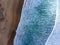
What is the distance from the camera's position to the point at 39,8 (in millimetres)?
516

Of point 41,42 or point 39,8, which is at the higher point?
point 39,8

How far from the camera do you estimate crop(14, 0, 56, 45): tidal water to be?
50 centimetres

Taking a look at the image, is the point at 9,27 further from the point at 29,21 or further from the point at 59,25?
the point at 59,25

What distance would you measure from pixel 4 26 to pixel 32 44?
185mm

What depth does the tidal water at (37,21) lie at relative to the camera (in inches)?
19.7

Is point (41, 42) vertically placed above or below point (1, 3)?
below

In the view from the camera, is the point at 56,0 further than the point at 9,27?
No

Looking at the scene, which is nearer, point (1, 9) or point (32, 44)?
point (32, 44)

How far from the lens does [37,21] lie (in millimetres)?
519

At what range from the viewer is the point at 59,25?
1.56 feet

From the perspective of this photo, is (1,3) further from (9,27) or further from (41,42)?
(41,42)

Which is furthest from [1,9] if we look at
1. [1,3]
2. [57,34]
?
[57,34]

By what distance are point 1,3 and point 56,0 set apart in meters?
0.28

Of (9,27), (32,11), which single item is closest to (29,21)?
(32,11)
